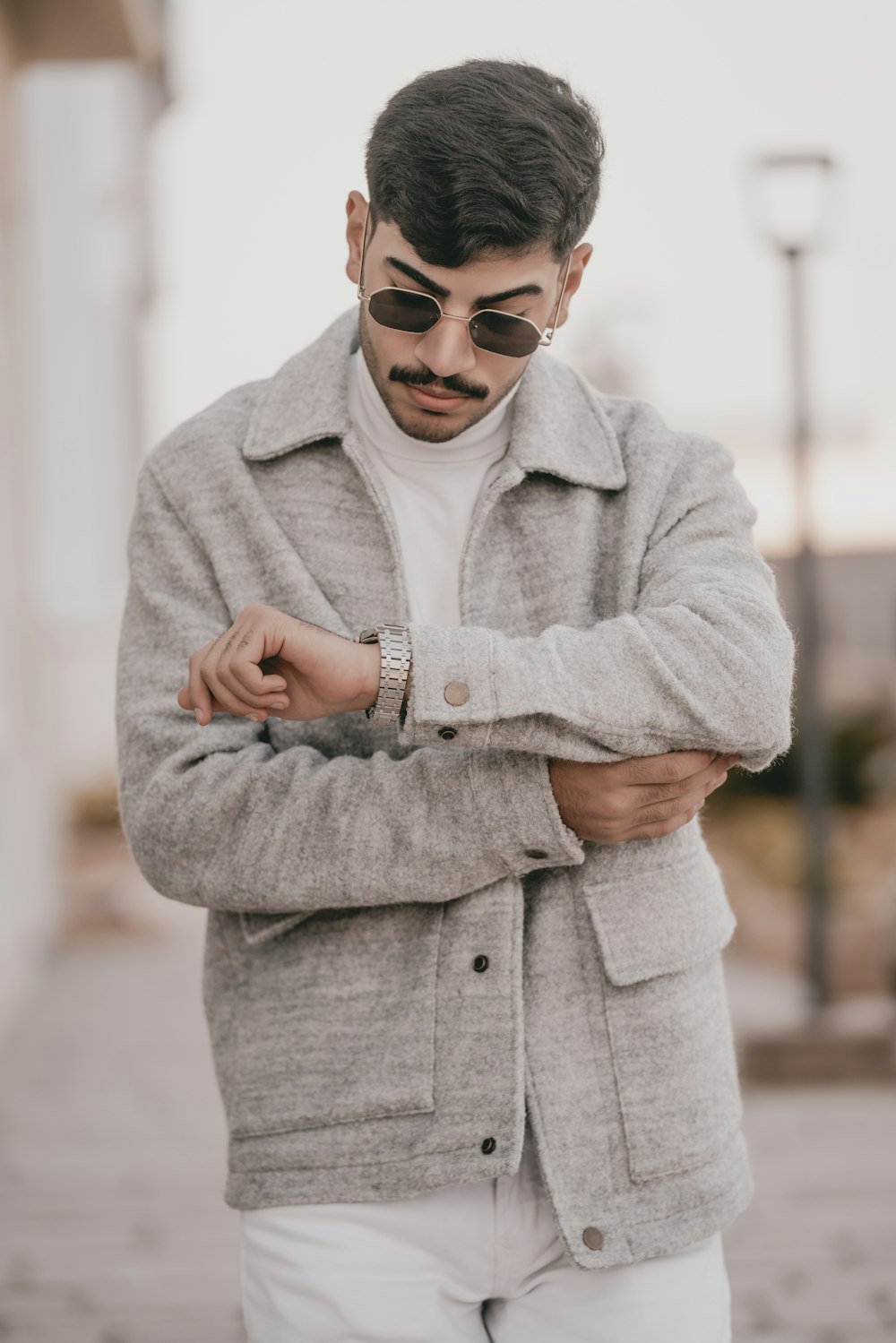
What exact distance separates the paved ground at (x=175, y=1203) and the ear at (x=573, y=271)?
284 cm

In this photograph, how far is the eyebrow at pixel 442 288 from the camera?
1782mm

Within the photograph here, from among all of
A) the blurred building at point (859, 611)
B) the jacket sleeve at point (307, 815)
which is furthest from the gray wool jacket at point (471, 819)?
the blurred building at point (859, 611)

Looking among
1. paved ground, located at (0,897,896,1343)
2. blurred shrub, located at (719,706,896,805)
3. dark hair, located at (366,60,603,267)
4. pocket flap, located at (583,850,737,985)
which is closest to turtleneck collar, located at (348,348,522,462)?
dark hair, located at (366,60,603,267)

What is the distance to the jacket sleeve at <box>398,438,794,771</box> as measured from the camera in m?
1.67

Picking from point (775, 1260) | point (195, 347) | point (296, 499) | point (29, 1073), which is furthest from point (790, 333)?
point (195, 347)

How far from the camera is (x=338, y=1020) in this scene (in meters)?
1.86

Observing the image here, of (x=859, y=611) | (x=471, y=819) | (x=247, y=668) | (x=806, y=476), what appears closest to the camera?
(x=247, y=668)

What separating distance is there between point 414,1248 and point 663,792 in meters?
0.57

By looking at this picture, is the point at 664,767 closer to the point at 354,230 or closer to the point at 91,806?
the point at 354,230

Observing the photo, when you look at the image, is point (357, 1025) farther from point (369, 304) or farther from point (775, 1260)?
point (775, 1260)

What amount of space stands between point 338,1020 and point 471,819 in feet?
0.96

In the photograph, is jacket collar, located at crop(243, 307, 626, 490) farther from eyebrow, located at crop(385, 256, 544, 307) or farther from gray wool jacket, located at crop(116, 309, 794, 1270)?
eyebrow, located at crop(385, 256, 544, 307)

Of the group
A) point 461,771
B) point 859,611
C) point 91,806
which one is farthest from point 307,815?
point 859,611

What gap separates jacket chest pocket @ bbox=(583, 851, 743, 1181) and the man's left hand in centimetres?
36
